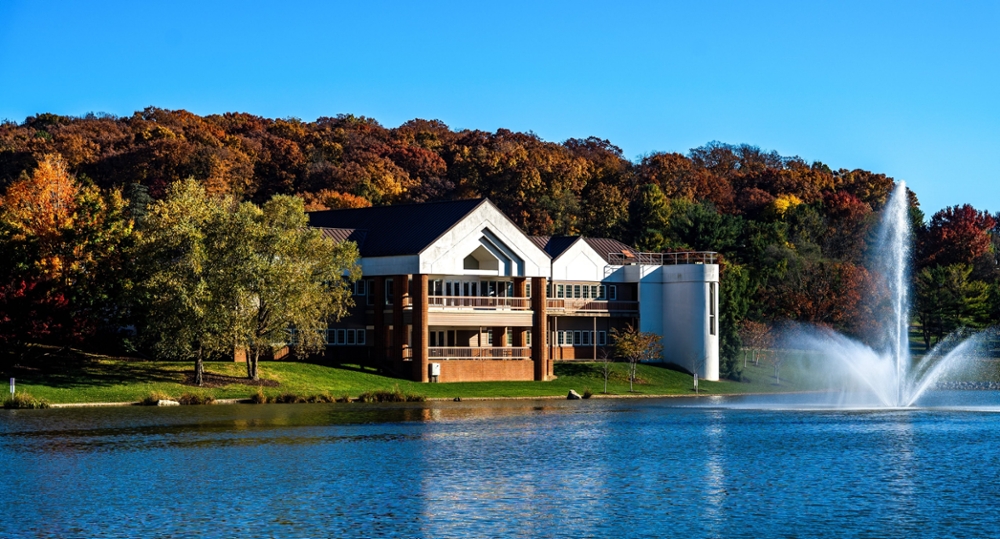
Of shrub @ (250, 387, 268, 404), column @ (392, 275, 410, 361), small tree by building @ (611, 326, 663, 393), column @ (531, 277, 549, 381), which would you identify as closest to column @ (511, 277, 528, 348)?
column @ (531, 277, 549, 381)

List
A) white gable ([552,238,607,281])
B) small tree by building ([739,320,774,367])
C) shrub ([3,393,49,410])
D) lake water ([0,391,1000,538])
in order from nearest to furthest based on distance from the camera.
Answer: lake water ([0,391,1000,538]), shrub ([3,393,49,410]), white gable ([552,238,607,281]), small tree by building ([739,320,774,367])

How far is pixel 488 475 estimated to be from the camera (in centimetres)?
3834

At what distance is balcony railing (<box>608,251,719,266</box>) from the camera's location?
327 feet

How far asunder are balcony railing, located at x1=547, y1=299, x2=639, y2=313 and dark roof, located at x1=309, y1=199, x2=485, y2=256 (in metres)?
12.4

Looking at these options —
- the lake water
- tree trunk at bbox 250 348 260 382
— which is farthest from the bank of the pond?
the lake water

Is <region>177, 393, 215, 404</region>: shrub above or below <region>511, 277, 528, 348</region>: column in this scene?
below

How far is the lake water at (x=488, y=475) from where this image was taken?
2966 cm

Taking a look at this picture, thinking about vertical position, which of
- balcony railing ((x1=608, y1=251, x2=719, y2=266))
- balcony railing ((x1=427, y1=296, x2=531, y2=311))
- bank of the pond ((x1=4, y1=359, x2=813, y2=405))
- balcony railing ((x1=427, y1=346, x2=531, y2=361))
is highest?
balcony railing ((x1=608, y1=251, x2=719, y2=266))

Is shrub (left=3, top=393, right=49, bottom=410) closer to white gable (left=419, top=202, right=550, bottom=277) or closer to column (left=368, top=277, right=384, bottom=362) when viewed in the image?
white gable (left=419, top=202, right=550, bottom=277)

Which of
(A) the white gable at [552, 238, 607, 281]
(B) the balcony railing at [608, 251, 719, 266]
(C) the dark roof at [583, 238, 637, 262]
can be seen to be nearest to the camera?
(A) the white gable at [552, 238, 607, 281]

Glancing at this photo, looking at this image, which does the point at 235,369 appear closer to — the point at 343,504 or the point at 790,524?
the point at 343,504

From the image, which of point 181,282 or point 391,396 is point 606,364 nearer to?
point 391,396

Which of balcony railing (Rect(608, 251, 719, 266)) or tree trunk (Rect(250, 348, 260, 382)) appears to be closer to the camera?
tree trunk (Rect(250, 348, 260, 382))

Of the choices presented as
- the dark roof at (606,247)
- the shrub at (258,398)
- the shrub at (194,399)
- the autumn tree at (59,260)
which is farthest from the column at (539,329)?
the autumn tree at (59,260)
